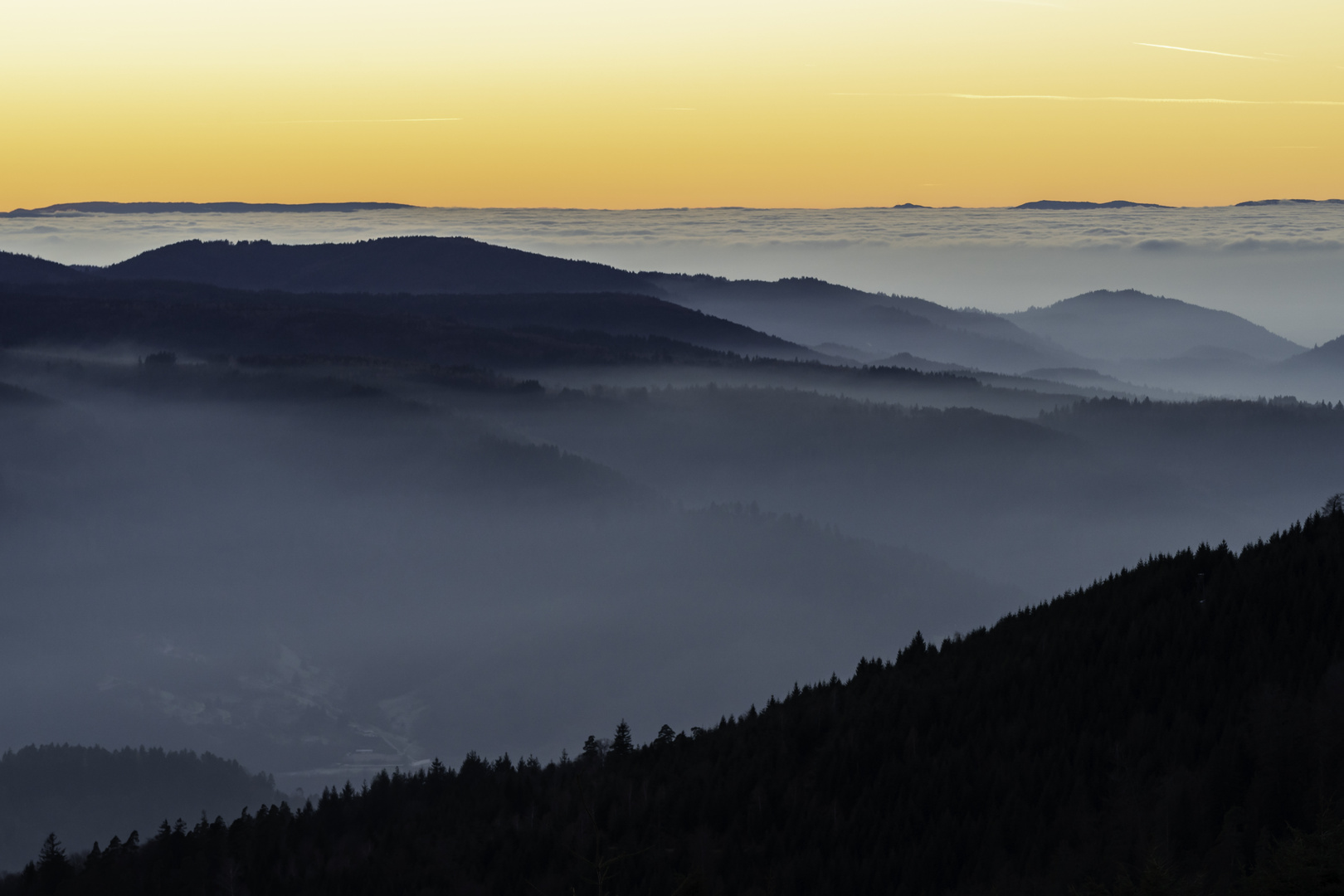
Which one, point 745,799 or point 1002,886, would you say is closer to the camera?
point 1002,886

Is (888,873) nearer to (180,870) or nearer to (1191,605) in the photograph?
(1191,605)

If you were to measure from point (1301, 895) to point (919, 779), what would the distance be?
65.1 meters

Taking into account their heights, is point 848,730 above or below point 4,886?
above

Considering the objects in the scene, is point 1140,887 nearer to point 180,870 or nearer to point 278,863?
point 278,863

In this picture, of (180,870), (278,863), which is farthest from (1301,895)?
(180,870)

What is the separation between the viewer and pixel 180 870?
480 feet

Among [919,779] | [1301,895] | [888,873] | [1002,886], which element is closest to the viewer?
[1301,895]

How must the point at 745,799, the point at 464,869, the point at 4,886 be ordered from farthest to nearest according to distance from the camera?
the point at 4,886
the point at 464,869
the point at 745,799

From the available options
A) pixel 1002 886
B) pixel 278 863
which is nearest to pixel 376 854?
pixel 278 863

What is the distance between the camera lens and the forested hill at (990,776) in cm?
7644

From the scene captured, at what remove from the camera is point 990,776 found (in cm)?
9344

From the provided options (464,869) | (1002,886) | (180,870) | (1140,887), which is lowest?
(180,870)

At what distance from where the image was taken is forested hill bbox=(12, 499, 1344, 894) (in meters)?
76.4

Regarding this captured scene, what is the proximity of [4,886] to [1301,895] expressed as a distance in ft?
555
